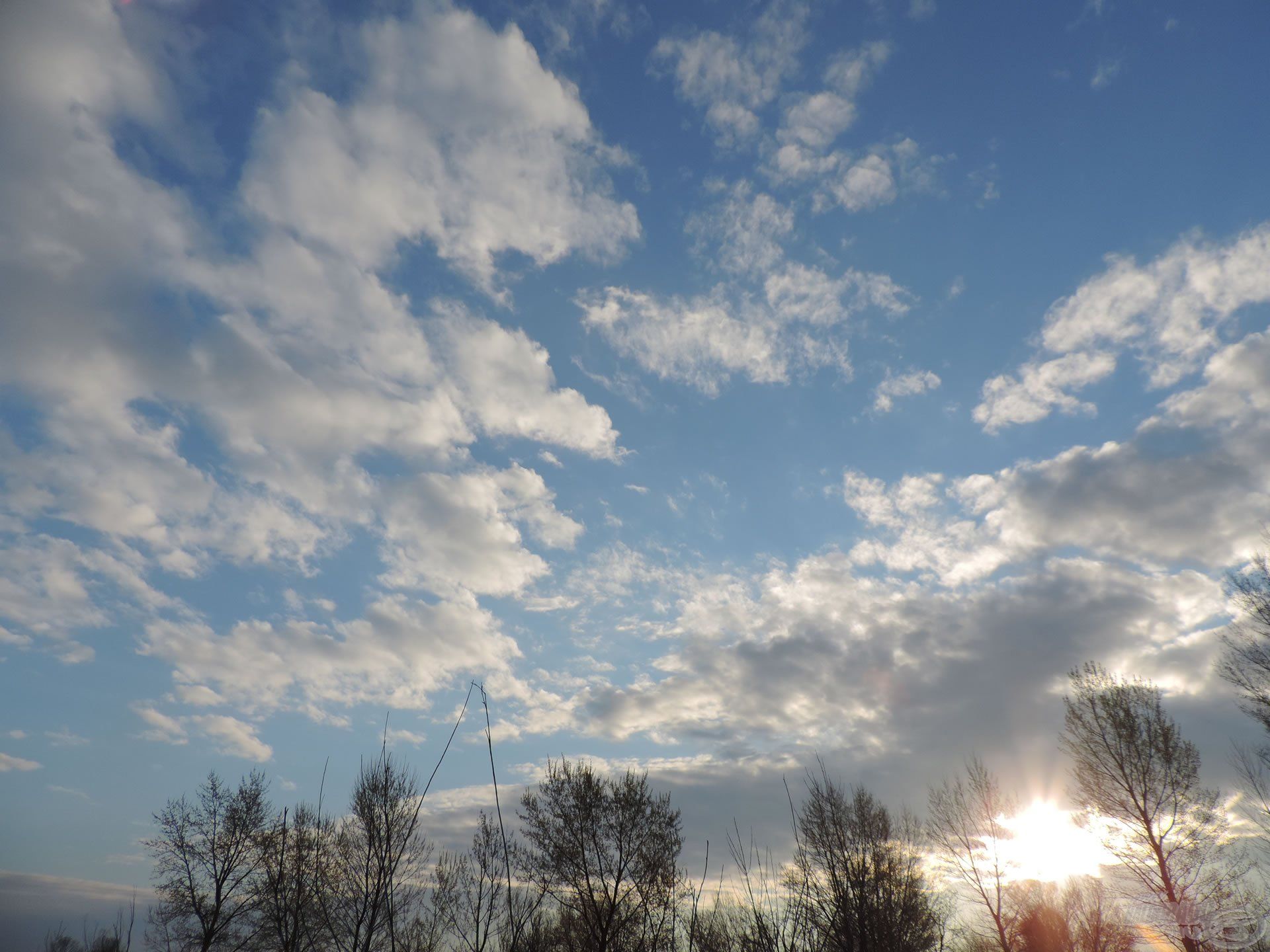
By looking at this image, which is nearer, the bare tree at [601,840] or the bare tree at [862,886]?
the bare tree at [862,886]

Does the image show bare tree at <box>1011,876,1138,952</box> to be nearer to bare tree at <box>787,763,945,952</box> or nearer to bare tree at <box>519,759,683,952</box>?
bare tree at <box>787,763,945,952</box>

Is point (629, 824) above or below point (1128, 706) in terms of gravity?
below

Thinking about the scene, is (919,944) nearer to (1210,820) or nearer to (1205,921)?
(1205,921)

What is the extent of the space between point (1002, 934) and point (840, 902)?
36939 mm

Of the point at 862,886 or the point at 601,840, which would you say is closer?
the point at 862,886

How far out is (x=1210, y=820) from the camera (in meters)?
24.0

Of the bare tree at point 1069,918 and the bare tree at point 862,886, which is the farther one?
the bare tree at point 1069,918

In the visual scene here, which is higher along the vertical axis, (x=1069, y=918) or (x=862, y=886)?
(x=862, y=886)

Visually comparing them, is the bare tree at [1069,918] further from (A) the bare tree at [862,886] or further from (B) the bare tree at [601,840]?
(B) the bare tree at [601,840]

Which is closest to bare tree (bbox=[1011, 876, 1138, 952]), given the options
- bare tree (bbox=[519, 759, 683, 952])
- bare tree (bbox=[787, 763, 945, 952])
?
bare tree (bbox=[787, 763, 945, 952])

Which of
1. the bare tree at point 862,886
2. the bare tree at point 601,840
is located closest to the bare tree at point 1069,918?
the bare tree at point 862,886

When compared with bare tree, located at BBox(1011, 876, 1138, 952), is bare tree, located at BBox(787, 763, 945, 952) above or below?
above

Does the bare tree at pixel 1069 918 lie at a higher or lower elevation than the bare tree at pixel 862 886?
lower

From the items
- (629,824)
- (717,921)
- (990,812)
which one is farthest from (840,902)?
(990,812)
